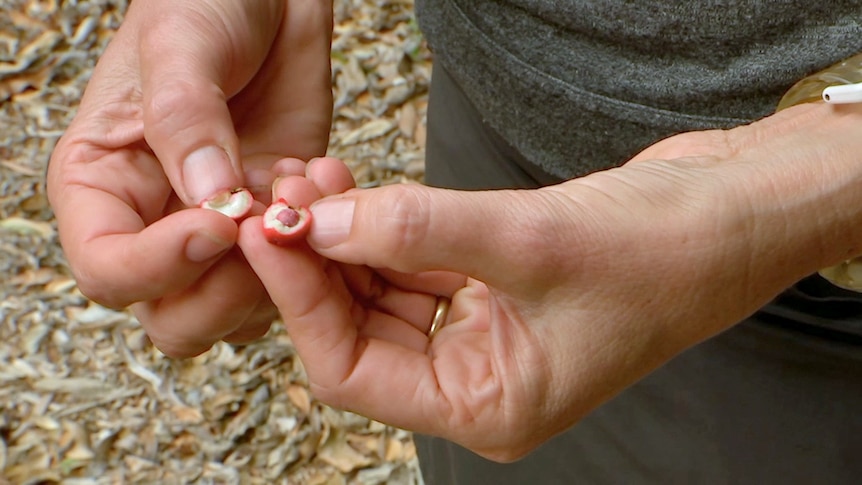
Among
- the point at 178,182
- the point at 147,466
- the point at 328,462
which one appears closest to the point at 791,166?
the point at 178,182

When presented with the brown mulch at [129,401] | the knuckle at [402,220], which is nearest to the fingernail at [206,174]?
the knuckle at [402,220]

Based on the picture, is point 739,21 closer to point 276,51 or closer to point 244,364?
point 276,51

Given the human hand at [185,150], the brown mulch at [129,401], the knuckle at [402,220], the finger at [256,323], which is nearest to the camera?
the knuckle at [402,220]

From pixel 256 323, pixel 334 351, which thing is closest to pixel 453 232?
pixel 334 351

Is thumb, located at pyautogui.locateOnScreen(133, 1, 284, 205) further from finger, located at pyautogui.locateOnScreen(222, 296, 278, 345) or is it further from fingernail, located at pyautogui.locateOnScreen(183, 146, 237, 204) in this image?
finger, located at pyautogui.locateOnScreen(222, 296, 278, 345)

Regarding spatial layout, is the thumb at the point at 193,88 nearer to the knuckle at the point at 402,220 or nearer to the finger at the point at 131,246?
the finger at the point at 131,246

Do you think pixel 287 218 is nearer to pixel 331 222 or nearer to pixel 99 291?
pixel 331 222

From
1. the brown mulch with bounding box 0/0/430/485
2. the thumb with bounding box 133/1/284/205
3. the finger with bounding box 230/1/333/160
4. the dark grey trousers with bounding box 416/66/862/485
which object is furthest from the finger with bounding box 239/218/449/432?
the brown mulch with bounding box 0/0/430/485

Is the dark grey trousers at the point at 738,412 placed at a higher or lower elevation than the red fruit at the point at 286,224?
lower
